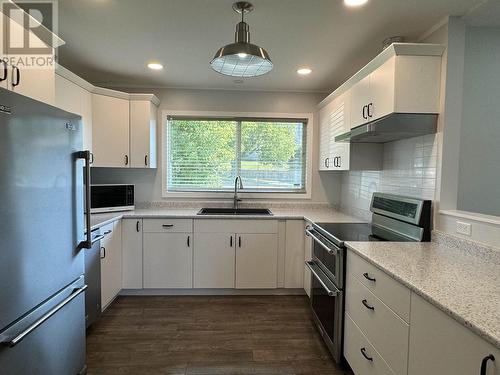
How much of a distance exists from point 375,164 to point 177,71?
7.21ft

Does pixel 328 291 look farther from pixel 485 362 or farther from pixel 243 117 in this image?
pixel 243 117

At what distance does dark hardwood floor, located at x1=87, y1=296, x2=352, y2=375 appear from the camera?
2010mm

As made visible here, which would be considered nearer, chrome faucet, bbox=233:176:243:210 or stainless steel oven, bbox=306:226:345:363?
stainless steel oven, bbox=306:226:345:363

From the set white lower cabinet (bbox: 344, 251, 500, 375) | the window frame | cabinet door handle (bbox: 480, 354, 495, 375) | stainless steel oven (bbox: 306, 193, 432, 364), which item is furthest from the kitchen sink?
cabinet door handle (bbox: 480, 354, 495, 375)

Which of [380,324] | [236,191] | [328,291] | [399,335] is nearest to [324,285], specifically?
[328,291]

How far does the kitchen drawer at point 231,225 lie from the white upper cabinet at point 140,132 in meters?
0.95

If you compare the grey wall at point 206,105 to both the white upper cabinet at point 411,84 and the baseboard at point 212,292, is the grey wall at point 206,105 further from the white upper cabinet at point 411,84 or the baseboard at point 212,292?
the white upper cabinet at point 411,84

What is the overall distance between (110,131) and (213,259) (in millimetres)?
1770

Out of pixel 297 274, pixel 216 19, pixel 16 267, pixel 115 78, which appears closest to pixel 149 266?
pixel 297 274

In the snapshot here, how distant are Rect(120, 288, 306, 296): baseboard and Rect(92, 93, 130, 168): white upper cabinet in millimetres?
1392

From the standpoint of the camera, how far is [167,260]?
3092mm

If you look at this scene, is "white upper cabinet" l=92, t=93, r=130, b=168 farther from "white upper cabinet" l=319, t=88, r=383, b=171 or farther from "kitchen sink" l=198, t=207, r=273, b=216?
"white upper cabinet" l=319, t=88, r=383, b=171

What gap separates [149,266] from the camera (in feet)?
10.1

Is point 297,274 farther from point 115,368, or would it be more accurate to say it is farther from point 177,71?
point 177,71
